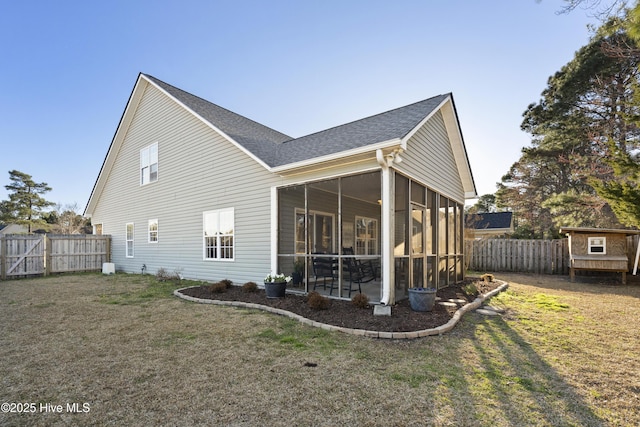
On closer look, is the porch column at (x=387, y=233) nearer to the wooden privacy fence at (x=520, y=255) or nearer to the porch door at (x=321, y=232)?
the porch door at (x=321, y=232)

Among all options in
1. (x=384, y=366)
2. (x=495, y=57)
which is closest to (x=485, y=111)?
(x=495, y=57)

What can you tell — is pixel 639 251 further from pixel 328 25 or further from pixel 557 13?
pixel 328 25

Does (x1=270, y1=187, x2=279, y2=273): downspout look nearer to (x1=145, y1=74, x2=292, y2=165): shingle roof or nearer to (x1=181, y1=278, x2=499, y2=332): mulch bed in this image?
(x1=181, y1=278, x2=499, y2=332): mulch bed

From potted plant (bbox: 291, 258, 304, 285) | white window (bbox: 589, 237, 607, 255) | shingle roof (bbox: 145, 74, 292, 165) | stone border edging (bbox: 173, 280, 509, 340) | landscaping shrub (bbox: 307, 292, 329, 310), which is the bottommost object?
stone border edging (bbox: 173, 280, 509, 340)

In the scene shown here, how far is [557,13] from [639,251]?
9.69 m

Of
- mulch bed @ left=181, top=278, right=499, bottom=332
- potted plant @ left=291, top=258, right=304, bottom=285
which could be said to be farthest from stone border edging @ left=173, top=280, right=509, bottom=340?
potted plant @ left=291, top=258, right=304, bottom=285

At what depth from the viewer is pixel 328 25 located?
996cm

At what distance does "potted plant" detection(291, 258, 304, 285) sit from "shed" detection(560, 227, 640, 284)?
31.1ft

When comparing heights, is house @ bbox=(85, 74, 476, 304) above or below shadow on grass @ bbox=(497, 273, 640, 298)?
above

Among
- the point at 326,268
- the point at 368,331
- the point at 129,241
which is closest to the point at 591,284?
the point at 326,268

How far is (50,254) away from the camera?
12977mm

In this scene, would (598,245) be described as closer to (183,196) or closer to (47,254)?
(183,196)

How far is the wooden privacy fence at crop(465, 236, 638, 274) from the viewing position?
12799 mm

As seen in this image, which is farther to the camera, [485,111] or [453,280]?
[485,111]
